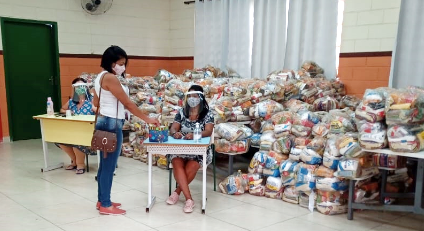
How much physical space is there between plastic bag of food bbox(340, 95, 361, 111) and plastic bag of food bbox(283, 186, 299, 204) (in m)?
1.51

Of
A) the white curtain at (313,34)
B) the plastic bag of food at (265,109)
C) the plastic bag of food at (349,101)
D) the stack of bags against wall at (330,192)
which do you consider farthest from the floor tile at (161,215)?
the white curtain at (313,34)

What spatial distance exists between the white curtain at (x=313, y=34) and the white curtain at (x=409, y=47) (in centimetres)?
84

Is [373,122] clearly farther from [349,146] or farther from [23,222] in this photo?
[23,222]

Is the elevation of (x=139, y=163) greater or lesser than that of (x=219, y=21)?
lesser

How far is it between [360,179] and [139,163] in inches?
124

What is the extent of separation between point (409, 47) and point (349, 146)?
2.09m

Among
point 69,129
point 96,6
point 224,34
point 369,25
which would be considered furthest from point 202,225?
point 96,6

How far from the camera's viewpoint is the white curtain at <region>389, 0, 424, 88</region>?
452cm

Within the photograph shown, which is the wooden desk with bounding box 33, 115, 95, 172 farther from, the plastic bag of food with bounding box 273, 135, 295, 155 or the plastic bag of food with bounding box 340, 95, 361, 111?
the plastic bag of food with bounding box 340, 95, 361, 111

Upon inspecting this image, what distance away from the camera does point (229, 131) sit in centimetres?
417

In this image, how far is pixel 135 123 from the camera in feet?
18.0

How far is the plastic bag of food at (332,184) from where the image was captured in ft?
11.1

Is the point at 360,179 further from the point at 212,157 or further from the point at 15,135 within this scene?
the point at 15,135

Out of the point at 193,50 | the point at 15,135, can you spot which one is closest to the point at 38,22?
the point at 15,135
